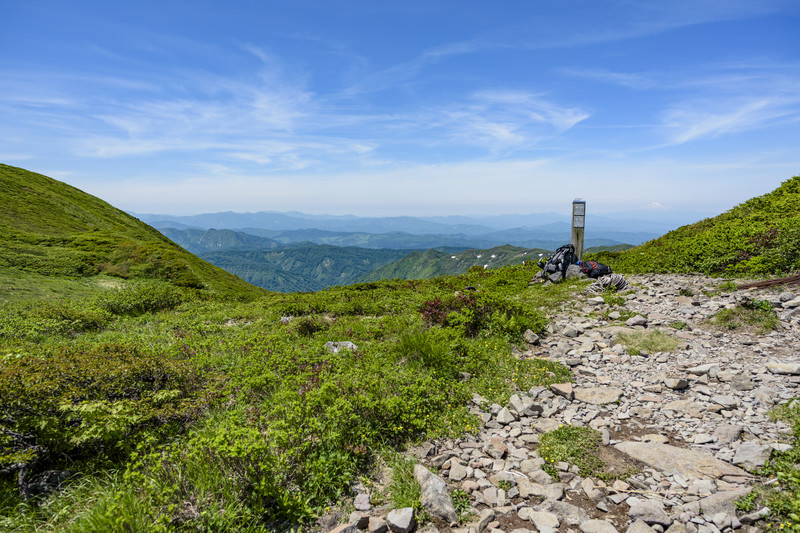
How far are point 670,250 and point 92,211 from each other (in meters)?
56.2

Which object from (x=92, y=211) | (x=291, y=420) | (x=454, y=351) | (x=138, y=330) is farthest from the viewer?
(x=92, y=211)

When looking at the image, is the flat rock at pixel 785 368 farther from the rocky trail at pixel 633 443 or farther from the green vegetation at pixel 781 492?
the green vegetation at pixel 781 492

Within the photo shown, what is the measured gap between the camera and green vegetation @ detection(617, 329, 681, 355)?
27.2 feet

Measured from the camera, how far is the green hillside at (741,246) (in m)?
12.1

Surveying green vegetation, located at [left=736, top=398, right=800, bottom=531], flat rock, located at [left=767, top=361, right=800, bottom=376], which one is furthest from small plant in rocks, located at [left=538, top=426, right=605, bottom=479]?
flat rock, located at [left=767, top=361, right=800, bottom=376]

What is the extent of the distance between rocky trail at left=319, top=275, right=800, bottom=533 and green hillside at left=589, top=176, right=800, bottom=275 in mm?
3734

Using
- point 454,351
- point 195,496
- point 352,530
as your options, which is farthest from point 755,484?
point 195,496

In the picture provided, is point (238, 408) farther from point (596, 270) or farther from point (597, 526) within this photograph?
point (596, 270)

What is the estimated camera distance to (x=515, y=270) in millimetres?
19844

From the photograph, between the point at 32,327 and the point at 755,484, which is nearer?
the point at 755,484

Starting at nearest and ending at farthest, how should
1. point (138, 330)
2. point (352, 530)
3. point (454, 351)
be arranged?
point (352, 530) < point (454, 351) < point (138, 330)

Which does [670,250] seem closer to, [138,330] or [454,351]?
[454,351]


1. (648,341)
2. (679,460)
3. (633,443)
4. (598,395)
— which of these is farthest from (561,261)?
(679,460)

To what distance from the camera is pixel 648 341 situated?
340 inches
